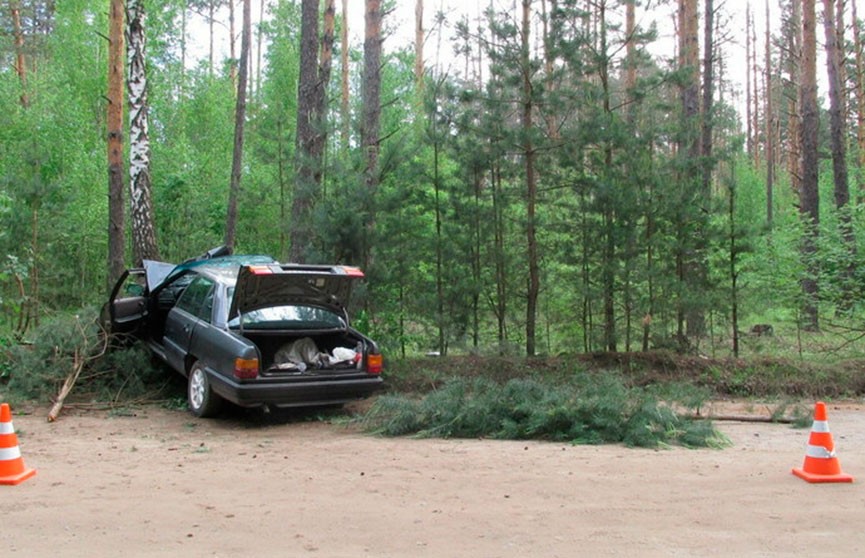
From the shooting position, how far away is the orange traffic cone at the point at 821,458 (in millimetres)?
5277

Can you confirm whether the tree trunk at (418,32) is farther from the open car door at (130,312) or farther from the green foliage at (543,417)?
the green foliage at (543,417)

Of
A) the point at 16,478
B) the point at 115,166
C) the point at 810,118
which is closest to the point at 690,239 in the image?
the point at 810,118

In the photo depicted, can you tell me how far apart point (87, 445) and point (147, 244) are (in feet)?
24.2

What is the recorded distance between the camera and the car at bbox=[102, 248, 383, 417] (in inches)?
306

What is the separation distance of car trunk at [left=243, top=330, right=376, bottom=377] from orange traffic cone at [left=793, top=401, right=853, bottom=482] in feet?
16.1

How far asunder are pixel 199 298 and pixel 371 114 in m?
5.73

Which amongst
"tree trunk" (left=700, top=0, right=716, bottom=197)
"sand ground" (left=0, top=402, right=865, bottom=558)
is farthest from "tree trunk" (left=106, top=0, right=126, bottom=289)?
"tree trunk" (left=700, top=0, right=716, bottom=197)

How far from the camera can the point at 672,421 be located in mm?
7266

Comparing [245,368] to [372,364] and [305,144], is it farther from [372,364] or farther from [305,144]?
[305,144]

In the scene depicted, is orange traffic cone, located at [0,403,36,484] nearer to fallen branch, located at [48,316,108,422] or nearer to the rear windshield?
the rear windshield

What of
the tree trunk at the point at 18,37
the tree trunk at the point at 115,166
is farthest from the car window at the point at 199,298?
the tree trunk at the point at 18,37

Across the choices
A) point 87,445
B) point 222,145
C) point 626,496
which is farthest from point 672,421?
point 222,145

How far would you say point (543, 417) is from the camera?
7.38 metres

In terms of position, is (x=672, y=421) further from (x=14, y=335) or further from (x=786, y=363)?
(x=14, y=335)
